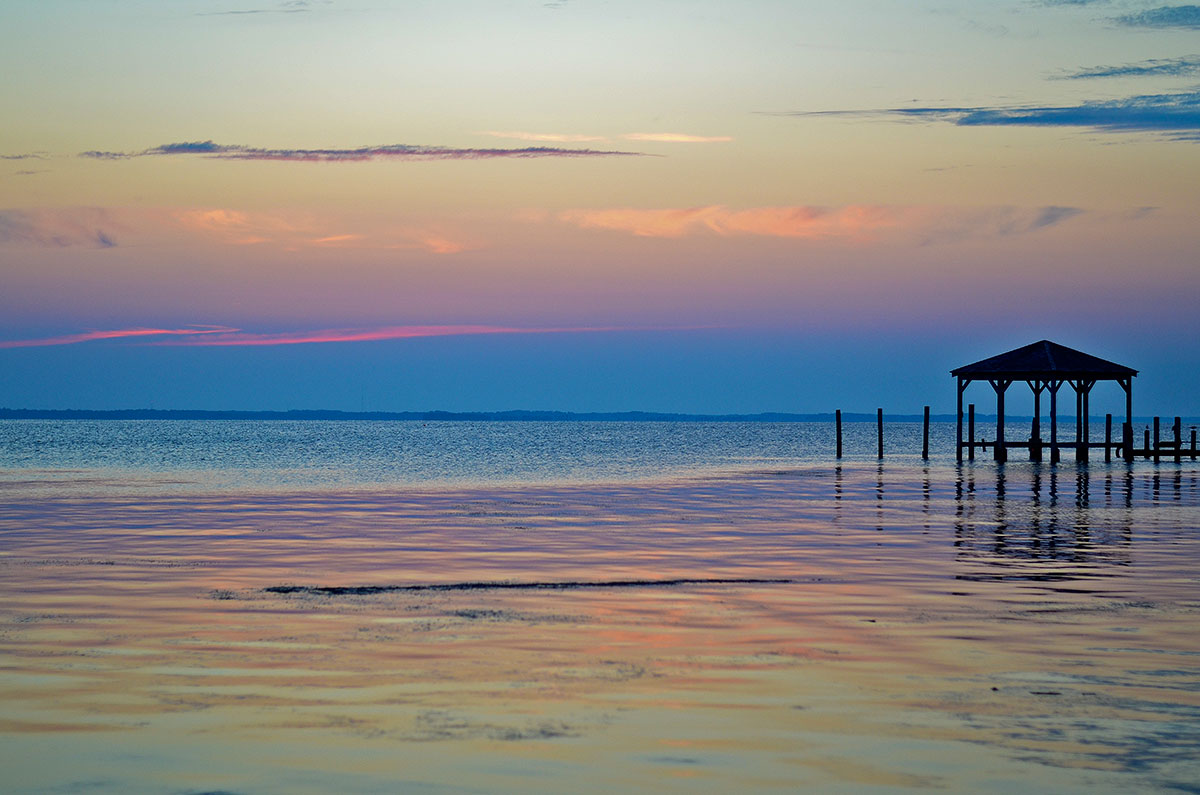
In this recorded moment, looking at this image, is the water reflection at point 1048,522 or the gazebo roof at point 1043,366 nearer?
the water reflection at point 1048,522

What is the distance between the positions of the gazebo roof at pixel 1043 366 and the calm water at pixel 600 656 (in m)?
28.5

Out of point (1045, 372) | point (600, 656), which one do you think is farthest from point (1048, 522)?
point (1045, 372)

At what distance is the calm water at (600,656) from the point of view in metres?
7.43

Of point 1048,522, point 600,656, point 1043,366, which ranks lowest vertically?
point 1048,522

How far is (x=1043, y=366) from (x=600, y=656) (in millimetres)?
46547

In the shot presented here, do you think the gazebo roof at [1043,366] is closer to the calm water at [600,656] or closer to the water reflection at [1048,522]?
the water reflection at [1048,522]

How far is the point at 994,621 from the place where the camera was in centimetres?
1277

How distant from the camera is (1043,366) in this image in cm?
5344

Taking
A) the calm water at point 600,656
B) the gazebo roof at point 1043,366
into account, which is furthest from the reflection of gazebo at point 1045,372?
the calm water at point 600,656

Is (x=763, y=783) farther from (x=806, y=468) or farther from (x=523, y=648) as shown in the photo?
(x=806, y=468)

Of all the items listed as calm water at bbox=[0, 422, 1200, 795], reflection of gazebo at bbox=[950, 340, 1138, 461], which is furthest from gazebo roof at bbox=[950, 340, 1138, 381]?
calm water at bbox=[0, 422, 1200, 795]

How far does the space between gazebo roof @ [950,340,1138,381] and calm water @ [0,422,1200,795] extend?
93.7ft

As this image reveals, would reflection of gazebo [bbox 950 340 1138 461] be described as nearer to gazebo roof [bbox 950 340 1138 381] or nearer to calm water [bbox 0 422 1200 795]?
gazebo roof [bbox 950 340 1138 381]

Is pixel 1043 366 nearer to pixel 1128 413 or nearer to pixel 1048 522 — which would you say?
pixel 1128 413
